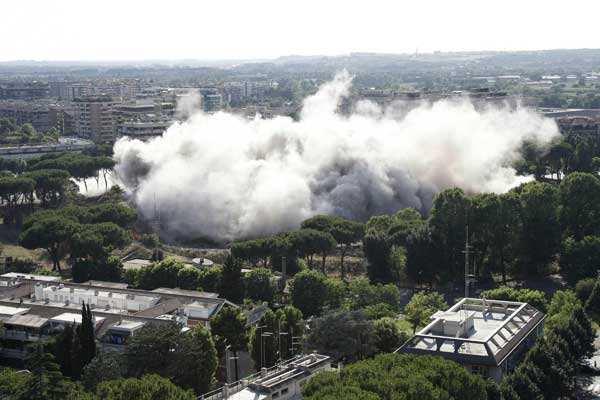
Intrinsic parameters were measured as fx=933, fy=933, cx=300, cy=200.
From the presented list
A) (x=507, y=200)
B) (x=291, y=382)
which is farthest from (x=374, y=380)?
(x=507, y=200)

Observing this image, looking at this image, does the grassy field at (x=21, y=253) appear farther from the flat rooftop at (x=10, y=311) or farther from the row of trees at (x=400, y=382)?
the row of trees at (x=400, y=382)

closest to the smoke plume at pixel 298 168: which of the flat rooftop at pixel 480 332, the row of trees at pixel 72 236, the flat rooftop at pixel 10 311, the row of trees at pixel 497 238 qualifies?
the row of trees at pixel 72 236

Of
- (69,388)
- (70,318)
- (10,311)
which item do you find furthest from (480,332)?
(10,311)

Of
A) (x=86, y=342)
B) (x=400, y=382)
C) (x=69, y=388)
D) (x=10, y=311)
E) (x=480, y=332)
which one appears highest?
(x=400, y=382)

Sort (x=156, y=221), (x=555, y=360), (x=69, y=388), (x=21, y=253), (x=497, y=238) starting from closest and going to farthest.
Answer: (x=69, y=388) < (x=555, y=360) < (x=497, y=238) < (x=21, y=253) < (x=156, y=221)

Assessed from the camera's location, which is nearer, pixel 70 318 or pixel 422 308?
pixel 70 318

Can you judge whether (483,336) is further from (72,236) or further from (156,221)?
(156,221)
